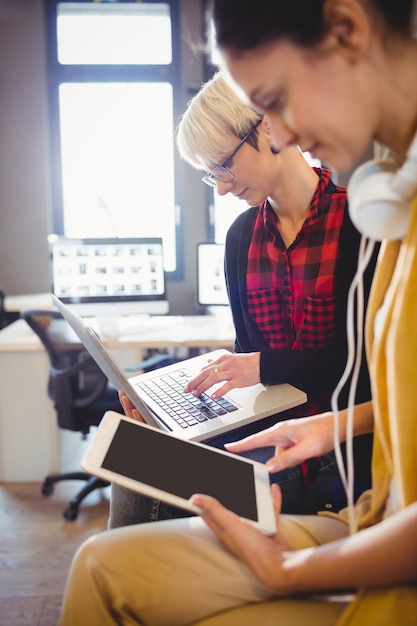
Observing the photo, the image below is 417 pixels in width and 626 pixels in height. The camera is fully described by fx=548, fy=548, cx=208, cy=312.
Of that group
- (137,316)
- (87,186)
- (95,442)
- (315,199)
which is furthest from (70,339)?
(87,186)

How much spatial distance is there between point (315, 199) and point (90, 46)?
3.67 metres

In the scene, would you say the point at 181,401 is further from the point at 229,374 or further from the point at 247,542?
the point at 247,542

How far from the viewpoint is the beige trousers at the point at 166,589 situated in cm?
70

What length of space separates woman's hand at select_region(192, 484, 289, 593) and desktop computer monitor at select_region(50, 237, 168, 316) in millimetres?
2301

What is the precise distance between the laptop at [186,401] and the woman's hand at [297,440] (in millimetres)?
213

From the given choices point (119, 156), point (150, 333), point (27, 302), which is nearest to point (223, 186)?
point (150, 333)

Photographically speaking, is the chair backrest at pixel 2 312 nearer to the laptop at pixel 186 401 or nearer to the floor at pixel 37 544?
the floor at pixel 37 544

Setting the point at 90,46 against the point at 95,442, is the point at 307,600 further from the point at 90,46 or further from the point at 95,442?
the point at 90,46

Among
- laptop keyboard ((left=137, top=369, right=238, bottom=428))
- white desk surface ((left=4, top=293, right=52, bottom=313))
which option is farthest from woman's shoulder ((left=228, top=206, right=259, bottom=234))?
white desk surface ((left=4, top=293, right=52, bottom=313))

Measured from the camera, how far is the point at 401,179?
62 centimetres

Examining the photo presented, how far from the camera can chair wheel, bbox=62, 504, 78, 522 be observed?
7.42ft

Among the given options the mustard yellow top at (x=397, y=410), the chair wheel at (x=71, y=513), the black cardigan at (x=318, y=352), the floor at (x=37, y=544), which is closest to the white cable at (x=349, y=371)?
the mustard yellow top at (x=397, y=410)

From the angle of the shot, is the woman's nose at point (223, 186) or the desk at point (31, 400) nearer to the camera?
the woman's nose at point (223, 186)

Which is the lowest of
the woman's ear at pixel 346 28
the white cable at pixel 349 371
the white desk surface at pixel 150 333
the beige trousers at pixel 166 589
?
the white desk surface at pixel 150 333
